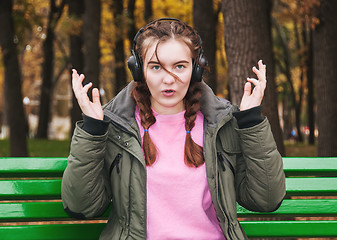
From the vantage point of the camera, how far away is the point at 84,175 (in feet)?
8.54

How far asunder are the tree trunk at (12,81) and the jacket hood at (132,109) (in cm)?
845

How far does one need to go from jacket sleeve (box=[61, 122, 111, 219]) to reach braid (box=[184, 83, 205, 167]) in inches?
19.5

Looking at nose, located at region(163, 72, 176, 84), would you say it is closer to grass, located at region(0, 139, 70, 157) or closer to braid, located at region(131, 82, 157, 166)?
braid, located at region(131, 82, 157, 166)

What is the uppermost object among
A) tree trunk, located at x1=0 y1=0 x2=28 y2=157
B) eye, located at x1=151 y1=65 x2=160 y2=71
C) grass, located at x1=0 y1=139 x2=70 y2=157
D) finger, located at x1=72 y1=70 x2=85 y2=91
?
eye, located at x1=151 y1=65 x2=160 y2=71

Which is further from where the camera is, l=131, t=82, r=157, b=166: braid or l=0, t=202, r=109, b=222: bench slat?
l=0, t=202, r=109, b=222: bench slat

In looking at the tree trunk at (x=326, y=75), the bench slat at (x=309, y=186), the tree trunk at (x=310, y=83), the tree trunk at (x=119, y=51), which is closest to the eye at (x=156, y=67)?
the bench slat at (x=309, y=186)

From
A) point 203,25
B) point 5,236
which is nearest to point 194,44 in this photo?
point 5,236

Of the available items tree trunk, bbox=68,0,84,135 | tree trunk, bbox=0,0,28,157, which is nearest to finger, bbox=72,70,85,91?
tree trunk, bbox=0,0,28,157

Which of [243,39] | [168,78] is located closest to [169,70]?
[168,78]

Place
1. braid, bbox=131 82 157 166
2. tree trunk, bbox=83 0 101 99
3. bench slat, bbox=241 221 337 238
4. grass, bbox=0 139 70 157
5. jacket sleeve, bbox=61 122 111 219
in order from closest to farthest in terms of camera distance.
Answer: jacket sleeve, bbox=61 122 111 219 → braid, bbox=131 82 157 166 → bench slat, bbox=241 221 337 238 → tree trunk, bbox=83 0 101 99 → grass, bbox=0 139 70 157

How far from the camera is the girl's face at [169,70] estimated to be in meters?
2.70

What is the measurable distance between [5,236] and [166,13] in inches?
718

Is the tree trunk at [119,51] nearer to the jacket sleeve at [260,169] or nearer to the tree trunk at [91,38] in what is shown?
the tree trunk at [91,38]

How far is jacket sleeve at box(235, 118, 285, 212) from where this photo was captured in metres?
2.65
